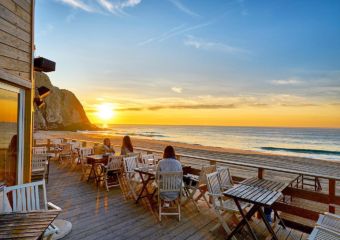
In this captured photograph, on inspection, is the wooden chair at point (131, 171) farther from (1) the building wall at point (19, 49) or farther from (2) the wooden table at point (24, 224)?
(2) the wooden table at point (24, 224)

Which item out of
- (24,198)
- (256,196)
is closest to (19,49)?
(24,198)

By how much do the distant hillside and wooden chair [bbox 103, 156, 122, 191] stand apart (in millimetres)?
35827

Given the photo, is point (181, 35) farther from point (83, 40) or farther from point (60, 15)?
point (60, 15)

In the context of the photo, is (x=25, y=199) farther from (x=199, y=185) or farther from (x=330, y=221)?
(x=330, y=221)

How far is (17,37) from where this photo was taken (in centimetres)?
310

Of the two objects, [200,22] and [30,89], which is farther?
[200,22]

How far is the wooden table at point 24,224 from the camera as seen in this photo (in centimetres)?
160

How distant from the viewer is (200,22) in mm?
7898

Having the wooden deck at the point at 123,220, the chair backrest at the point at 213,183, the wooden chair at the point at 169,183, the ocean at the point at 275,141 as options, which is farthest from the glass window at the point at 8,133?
the ocean at the point at 275,141

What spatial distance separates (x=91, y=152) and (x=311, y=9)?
29.9 ft

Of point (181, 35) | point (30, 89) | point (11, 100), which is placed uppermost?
point (181, 35)

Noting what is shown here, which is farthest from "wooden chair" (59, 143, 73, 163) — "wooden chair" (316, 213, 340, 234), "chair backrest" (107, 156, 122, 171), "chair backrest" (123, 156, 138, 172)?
"wooden chair" (316, 213, 340, 234)

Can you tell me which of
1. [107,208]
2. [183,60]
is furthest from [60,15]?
[107,208]

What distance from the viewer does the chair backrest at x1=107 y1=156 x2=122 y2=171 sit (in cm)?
549
